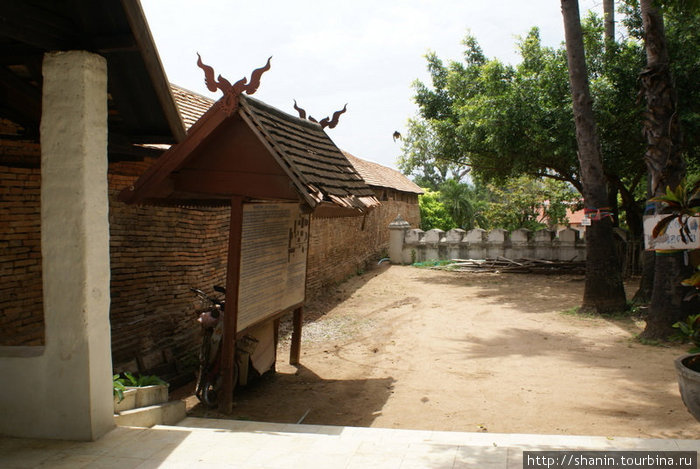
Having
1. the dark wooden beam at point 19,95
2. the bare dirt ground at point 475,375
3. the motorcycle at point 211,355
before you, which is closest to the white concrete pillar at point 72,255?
the dark wooden beam at point 19,95

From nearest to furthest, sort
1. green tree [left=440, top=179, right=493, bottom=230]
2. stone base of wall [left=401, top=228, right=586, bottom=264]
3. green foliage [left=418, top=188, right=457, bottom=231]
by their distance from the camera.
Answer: stone base of wall [left=401, top=228, right=586, bottom=264] < green tree [left=440, top=179, right=493, bottom=230] < green foliage [left=418, top=188, right=457, bottom=231]

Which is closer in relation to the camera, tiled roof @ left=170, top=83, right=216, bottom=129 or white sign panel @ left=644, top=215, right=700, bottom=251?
white sign panel @ left=644, top=215, right=700, bottom=251

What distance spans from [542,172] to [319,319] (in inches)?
417

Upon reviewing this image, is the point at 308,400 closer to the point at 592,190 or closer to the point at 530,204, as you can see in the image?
the point at 592,190

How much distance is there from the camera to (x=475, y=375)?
7.26m

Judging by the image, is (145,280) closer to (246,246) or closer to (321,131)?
(246,246)

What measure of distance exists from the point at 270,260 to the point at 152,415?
2300 millimetres

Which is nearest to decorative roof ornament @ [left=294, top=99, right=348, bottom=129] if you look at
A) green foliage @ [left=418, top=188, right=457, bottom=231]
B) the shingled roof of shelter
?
the shingled roof of shelter

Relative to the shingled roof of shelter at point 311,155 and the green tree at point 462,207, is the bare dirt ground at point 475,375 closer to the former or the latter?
the shingled roof of shelter at point 311,155

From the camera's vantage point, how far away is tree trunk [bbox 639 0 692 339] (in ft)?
28.5

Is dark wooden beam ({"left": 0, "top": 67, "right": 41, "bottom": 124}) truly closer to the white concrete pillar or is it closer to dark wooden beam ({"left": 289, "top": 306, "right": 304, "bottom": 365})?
the white concrete pillar

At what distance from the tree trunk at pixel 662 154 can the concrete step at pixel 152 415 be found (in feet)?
24.8

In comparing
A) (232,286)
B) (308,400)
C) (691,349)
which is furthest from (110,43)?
(691,349)

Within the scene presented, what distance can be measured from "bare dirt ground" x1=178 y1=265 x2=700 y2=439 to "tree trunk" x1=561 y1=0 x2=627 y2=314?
0.67 meters
